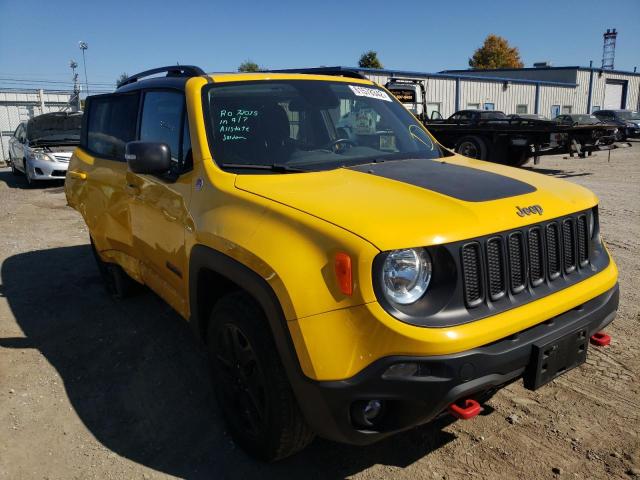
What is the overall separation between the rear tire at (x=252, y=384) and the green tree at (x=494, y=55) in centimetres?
6961

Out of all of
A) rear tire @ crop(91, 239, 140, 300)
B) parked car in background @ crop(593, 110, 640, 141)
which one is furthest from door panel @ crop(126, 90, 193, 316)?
parked car in background @ crop(593, 110, 640, 141)

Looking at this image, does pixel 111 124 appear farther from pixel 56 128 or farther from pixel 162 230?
pixel 56 128

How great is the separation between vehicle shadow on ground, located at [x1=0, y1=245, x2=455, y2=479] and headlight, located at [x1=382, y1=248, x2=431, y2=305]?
3.60ft

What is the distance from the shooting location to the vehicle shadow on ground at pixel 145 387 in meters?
2.71

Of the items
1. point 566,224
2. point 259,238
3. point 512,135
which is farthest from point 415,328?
point 512,135

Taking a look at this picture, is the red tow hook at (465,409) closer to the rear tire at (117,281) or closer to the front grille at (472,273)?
the front grille at (472,273)

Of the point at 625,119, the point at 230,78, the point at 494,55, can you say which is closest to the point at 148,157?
the point at 230,78

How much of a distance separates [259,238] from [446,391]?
3.25 ft

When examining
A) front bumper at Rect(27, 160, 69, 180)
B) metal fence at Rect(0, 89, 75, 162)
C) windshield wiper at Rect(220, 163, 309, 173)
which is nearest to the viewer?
windshield wiper at Rect(220, 163, 309, 173)

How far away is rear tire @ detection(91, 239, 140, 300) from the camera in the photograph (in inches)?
189

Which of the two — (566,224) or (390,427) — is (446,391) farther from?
(566,224)

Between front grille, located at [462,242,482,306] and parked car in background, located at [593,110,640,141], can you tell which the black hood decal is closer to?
front grille, located at [462,242,482,306]

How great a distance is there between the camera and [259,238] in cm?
228

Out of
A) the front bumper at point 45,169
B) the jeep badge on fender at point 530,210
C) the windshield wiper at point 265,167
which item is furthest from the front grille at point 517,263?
the front bumper at point 45,169
